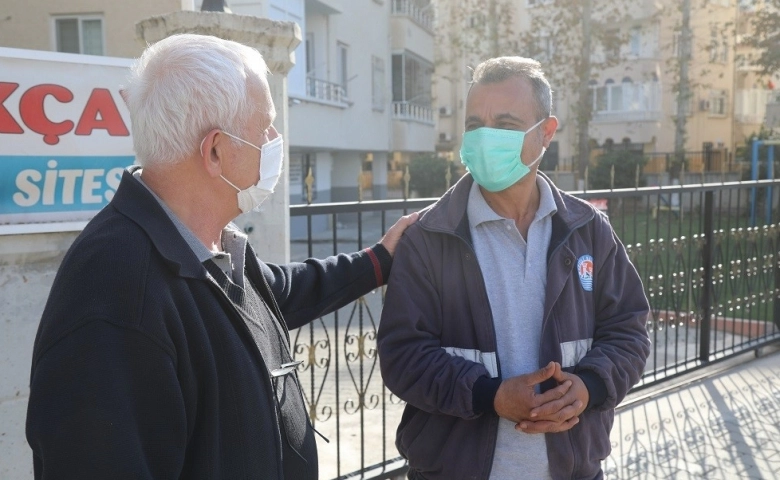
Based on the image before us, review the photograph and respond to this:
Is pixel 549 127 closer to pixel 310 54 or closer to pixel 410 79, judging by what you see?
pixel 310 54

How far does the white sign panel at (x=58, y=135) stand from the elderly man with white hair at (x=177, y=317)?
4.85 feet

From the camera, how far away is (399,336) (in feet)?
7.43

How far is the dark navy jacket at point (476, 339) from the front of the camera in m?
2.22

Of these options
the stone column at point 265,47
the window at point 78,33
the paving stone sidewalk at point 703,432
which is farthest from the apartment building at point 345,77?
the paving stone sidewalk at point 703,432

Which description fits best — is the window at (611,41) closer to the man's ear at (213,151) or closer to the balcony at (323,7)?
the balcony at (323,7)

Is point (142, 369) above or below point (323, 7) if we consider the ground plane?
below

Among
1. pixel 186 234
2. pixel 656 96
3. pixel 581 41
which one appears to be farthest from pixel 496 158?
pixel 656 96

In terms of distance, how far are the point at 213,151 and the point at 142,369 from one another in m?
0.53

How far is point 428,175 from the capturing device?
3200 cm

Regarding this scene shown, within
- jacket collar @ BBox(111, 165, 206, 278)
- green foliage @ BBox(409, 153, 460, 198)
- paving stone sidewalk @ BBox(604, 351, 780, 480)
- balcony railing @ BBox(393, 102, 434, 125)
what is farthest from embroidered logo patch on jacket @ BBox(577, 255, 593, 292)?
green foliage @ BBox(409, 153, 460, 198)

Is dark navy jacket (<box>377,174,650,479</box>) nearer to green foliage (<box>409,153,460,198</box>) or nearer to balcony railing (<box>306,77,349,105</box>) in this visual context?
balcony railing (<box>306,77,349,105</box>)

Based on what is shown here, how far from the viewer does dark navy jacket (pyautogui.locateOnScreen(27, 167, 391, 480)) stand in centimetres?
141

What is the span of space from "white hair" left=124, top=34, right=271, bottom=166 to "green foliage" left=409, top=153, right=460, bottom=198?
29.5 m

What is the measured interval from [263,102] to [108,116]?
172 cm
